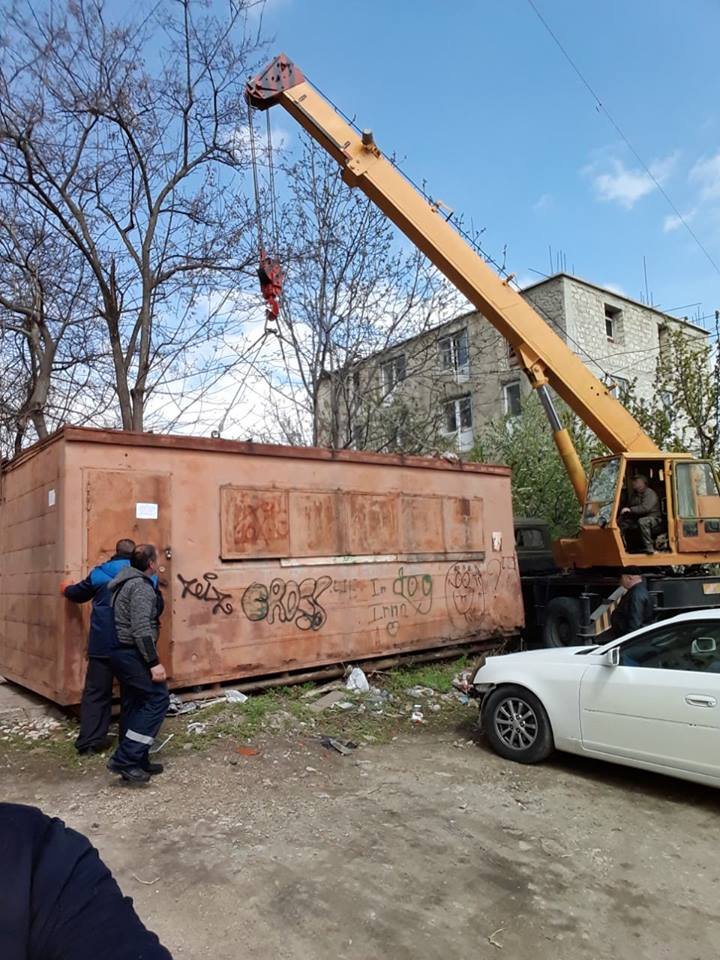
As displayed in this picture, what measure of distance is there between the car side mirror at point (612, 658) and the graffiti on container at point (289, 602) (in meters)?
Result: 3.77

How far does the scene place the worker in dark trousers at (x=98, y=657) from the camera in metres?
6.02

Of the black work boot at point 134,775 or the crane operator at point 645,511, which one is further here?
the crane operator at point 645,511

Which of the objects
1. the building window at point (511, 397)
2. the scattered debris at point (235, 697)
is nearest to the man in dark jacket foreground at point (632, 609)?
the scattered debris at point (235, 697)

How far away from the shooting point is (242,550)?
8.00 meters

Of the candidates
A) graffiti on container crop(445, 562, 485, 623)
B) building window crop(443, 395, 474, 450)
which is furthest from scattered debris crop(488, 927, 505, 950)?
building window crop(443, 395, 474, 450)

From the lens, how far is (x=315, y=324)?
17234mm

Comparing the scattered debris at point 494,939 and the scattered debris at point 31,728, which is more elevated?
the scattered debris at point 31,728

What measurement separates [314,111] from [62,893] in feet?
42.0

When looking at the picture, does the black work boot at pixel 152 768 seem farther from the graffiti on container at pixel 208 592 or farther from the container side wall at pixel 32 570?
the graffiti on container at pixel 208 592

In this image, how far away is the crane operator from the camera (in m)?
10.5

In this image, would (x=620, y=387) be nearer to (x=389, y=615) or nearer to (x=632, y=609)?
(x=632, y=609)

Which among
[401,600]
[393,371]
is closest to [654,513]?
[401,600]

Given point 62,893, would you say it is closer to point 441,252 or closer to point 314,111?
point 441,252

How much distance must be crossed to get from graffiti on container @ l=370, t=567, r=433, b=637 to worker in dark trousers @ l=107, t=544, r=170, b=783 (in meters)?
3.80
